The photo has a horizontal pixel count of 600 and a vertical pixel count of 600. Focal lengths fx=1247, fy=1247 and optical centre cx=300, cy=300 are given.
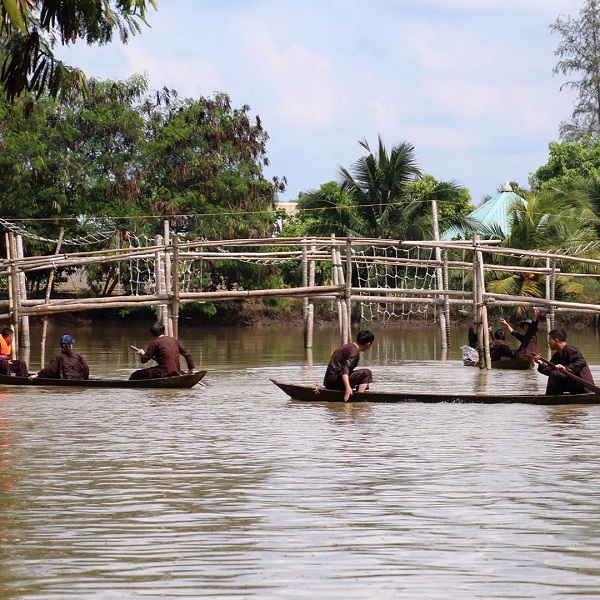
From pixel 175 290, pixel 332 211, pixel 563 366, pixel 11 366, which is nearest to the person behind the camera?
pixel 563 366

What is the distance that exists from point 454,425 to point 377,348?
19902 mm

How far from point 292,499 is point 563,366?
23.4ft

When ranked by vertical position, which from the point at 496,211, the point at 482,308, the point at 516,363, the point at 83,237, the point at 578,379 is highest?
the point at 496,211

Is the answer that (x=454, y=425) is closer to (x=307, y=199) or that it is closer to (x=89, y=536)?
(x=89, y=536)

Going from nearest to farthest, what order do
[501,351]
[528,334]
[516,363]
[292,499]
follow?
1. [292,499]
2. [528,334]
3. [516,363]
4. [501,351]

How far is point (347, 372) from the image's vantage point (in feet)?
52.4

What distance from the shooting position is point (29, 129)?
42719 millimetres

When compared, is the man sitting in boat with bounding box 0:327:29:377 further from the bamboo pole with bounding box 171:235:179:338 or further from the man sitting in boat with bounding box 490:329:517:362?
the man sitting in boat with bounding box 490:329:517:362

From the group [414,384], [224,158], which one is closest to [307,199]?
[224,158]

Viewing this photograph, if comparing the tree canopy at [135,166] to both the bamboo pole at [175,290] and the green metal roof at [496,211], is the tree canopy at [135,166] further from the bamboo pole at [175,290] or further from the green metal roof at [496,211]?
the bamboo pole at [175,290]

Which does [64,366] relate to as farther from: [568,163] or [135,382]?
[568,163]

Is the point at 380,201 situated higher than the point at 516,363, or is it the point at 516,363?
the point at 380,201

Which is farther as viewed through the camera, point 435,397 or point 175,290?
point 175,290

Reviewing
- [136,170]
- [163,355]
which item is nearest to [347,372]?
[163,355]
